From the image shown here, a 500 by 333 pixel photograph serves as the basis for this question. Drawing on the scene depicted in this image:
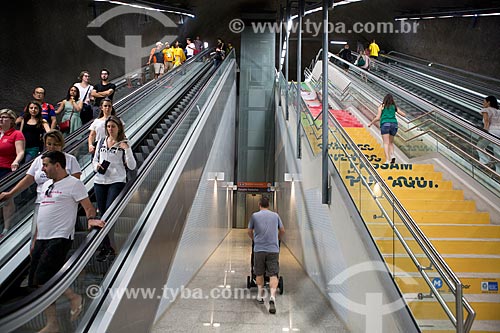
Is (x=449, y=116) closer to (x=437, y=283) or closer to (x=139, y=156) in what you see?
(x=437, y=283)

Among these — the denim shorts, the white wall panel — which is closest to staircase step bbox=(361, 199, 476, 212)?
the denim shorts

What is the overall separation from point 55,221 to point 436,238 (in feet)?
12.3

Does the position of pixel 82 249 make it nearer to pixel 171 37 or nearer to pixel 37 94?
pixel 37 94

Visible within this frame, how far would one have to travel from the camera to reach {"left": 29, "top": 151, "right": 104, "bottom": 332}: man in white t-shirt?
10.9 ft

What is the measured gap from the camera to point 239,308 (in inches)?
261

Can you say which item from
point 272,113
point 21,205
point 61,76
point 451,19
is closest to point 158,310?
point 21,205

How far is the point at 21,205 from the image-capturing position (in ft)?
13.4

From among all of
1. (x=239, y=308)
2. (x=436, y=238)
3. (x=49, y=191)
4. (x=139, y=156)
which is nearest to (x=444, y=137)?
(x=436, y=238)

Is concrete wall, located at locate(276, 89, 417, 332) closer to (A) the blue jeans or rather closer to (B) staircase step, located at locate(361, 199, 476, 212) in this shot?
(B) staircase step, located at locate(361, 199, 476, 212)

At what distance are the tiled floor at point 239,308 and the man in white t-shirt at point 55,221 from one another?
231 cm

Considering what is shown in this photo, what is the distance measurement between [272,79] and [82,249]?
1747 centimetres

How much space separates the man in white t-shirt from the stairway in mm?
2514

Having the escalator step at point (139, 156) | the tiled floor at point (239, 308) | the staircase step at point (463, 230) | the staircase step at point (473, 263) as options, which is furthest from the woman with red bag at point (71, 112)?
the staircase step at point (473, 263)

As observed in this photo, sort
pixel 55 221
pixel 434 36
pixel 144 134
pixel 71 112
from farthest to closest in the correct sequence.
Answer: pixel 434 36
pixel 144 134
pixel 71 112
pixel 55 221
